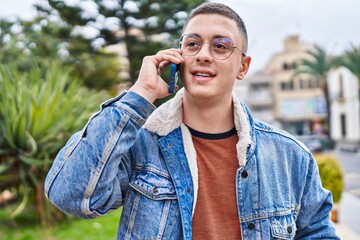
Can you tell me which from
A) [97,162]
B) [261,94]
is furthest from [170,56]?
[261,94]

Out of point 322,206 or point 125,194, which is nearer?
point 125,194

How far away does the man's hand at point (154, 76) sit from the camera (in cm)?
156

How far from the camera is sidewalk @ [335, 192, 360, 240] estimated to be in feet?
20.8

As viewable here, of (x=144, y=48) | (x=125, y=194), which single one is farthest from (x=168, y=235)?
(x=144, y=48)

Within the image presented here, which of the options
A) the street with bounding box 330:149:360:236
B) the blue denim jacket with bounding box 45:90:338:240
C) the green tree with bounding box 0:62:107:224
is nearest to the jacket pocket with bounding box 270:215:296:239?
the blue denim jacket with bounding box 45:90:338:240

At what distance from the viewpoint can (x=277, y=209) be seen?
1.60m

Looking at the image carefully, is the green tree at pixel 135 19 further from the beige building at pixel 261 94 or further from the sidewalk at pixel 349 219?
the beige building at pixel 261 94

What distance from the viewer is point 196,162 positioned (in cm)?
160

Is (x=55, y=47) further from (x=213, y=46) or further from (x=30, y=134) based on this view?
(x=213, y=46)

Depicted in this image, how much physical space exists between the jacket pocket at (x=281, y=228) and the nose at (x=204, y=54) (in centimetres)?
63

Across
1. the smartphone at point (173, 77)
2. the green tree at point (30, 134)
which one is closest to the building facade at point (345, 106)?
the green tree at point (30, 134)

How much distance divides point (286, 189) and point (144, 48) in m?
14.0

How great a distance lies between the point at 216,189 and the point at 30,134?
4.58 meters

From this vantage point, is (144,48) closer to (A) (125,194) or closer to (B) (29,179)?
(B) (29,179)
